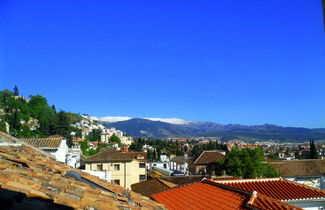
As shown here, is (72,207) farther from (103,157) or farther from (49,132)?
(49,132)

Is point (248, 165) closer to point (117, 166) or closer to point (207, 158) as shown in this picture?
point (117, 166)

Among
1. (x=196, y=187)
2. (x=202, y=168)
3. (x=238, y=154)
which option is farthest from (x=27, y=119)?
(x=196, y=187)

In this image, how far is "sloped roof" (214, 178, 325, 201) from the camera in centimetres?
1038

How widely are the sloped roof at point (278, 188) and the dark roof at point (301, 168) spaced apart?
26.7 m

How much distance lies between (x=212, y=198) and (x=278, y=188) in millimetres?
3304

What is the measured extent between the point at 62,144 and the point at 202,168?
1131 inches

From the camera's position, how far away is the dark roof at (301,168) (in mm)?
36463

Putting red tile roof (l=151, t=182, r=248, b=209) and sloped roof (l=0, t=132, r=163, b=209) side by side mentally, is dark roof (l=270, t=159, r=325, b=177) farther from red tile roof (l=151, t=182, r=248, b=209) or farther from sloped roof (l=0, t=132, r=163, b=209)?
sloped roof (l=0, t=132, r=163, b=209)

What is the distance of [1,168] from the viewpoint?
368 centimetres

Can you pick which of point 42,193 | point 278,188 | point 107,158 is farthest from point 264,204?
point 107,158

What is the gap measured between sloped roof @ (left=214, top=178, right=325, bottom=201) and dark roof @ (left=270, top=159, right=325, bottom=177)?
2675cm

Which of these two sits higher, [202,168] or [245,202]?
[245,202]

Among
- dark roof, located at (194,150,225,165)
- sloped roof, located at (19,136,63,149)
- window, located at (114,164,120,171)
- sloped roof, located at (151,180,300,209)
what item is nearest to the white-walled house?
sloped roof, located at (19,136,63,149)

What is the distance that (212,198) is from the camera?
9.39 metres
